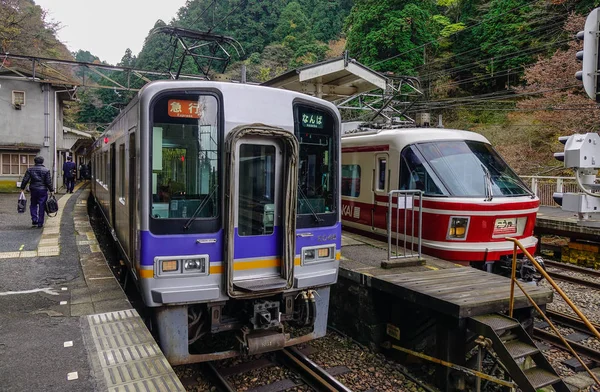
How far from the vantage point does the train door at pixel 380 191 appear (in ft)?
27.9

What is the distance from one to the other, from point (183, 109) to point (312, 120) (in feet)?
4.79

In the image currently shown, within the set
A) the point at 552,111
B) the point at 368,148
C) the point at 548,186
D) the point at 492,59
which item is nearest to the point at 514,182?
the point at 368,148

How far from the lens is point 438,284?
543 cm

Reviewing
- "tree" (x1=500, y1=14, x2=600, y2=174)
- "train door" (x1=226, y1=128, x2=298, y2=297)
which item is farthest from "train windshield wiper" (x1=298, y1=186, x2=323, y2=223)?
"tree" (x1=500, y1=14, x2=600, y2=174)

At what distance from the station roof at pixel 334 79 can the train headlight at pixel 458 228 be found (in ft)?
15.5

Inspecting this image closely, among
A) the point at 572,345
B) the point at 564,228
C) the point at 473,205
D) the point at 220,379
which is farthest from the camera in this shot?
the point at 564,228

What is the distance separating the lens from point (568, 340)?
6145mm

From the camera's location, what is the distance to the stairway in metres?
4.21

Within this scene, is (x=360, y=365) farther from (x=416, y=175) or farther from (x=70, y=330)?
(x=416, y=175)

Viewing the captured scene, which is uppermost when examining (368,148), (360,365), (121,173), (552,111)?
(552,111)

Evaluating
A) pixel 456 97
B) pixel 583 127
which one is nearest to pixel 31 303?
pixel 583 127

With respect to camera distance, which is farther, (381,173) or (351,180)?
(351,180)

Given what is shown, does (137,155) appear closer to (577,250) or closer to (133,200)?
(133,200)

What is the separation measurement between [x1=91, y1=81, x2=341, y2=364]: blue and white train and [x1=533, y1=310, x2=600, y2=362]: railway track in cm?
344
